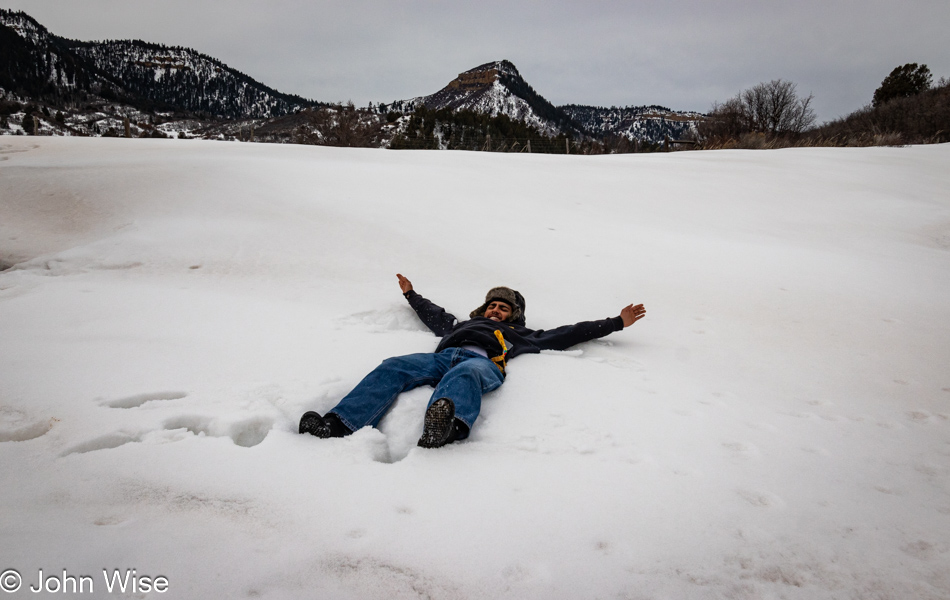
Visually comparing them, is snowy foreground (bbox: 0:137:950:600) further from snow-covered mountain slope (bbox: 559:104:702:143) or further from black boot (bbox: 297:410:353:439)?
snow-covered mountain slope (bbox: 559:104:702:143)

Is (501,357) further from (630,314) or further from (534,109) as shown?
(534,109)

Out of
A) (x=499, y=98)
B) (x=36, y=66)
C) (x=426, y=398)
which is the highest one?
(x=499, y=98)

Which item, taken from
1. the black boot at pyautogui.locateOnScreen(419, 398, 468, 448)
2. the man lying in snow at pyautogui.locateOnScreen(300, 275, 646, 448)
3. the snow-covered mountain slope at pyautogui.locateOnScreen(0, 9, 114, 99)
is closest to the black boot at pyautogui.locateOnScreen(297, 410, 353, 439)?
the man lying in snow at pyautogui.locateOnScreen(300, 275, 646, 448)

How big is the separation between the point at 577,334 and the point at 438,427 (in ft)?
5.17

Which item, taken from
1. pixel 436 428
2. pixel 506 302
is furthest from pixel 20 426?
pixel 506 302

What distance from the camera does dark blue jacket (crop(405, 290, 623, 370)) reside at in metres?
2.82

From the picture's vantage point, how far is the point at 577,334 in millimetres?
3111

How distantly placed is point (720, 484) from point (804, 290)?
340 cm

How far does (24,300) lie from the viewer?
9.99 feet

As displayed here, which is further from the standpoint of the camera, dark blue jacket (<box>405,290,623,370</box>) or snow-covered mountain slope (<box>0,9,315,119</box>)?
snow-covered mountain slope (<box>0,9,315,119</box>)

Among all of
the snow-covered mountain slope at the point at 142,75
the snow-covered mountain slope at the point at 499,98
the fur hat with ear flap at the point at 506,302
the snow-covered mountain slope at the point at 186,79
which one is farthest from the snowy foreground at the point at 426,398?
the snow-covered mountain slope at the point at 186,79

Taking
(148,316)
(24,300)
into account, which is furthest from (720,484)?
(24,300)

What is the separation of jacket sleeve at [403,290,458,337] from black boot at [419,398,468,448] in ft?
4.43

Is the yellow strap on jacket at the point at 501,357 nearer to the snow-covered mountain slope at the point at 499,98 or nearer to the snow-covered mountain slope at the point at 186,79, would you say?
the snow-covered mountain slope at the point at 499,98
